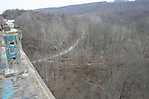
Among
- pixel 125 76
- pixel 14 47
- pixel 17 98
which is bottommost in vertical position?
pixel 125 76

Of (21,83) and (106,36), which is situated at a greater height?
(21,83)

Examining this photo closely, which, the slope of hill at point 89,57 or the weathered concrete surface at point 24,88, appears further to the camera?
the slope of hill at point 89,57

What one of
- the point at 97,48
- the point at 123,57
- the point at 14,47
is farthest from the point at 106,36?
the point at 14,47

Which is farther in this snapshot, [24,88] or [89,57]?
[89,57]

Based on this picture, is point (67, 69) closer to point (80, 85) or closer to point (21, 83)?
point (80, 85)

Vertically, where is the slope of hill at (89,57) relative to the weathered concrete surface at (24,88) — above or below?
below
